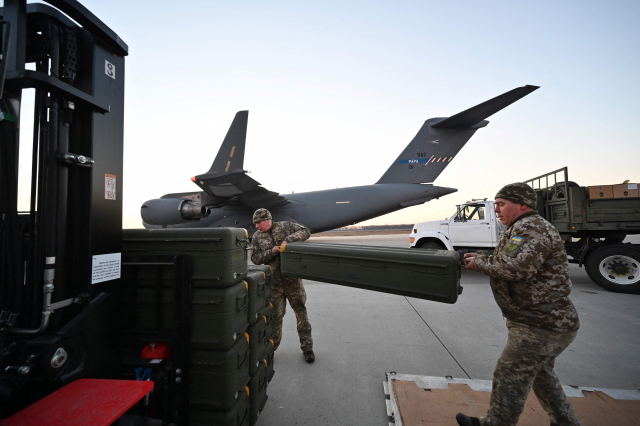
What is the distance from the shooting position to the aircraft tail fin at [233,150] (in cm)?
870

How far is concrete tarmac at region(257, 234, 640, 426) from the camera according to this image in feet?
8.27

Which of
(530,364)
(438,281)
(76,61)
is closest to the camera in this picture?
(76,61)

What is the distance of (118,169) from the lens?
5.59ft

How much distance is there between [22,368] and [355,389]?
2394 millimetres

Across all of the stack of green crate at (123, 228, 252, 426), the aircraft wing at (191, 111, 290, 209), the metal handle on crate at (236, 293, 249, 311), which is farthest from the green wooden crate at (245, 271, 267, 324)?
the aircraft wing at (191, 111, 290, 209)

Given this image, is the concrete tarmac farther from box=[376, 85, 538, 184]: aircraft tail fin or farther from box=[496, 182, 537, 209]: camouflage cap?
box=[376, 85, 538, 184]: aircraft tail fin

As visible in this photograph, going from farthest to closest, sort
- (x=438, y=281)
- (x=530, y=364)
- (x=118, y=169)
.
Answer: (x=438, y=281) < (x=530, y=364) < (x=118, y=169)

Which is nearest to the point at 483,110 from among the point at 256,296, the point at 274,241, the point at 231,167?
the point at 231,167

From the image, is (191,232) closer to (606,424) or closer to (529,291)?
(529,291)

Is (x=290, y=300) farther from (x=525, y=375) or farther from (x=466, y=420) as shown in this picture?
(x=525, y=375)

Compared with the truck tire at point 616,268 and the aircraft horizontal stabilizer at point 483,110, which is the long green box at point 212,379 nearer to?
the truck tire at point 616,268

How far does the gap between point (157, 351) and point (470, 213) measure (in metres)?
8.69

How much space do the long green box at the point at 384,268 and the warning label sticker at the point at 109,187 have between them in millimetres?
1472

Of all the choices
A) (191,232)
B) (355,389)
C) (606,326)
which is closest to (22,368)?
(191,232)
